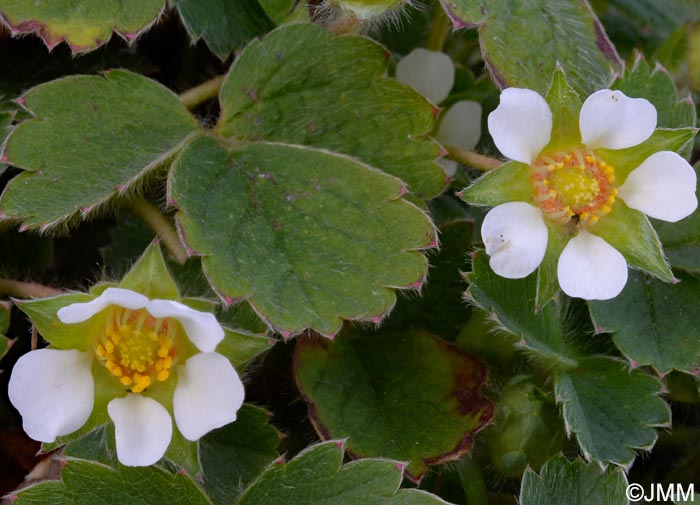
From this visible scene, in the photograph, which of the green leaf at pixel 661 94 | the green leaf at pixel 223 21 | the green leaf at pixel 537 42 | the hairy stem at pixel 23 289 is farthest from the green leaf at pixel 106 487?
the green leaf at pixel 661 94

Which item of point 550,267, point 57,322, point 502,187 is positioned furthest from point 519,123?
point 57,322

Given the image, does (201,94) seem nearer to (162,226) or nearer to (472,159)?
(162,226)

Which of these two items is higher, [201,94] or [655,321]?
[201,94]

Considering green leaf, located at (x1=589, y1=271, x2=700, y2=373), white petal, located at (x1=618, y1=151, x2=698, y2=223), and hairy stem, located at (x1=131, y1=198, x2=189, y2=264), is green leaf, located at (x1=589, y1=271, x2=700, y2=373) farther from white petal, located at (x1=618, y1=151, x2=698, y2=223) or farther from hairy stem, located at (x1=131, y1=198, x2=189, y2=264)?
hairy stem, located at (x1=131, y1=198, x2=189, y2=264)

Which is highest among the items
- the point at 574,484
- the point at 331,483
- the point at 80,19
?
the point at 80,19

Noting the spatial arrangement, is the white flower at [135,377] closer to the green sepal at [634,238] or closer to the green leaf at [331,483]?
the green leaf at [331,483]

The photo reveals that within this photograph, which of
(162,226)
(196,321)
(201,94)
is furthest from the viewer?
(201,94)

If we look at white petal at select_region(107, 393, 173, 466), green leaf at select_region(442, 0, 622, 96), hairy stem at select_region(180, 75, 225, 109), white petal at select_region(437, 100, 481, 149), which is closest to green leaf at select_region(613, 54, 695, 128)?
green leaf at select_region(442, 0, 622, 96)

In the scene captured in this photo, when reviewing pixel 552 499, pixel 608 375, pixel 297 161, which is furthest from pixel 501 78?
pixel 552 499
